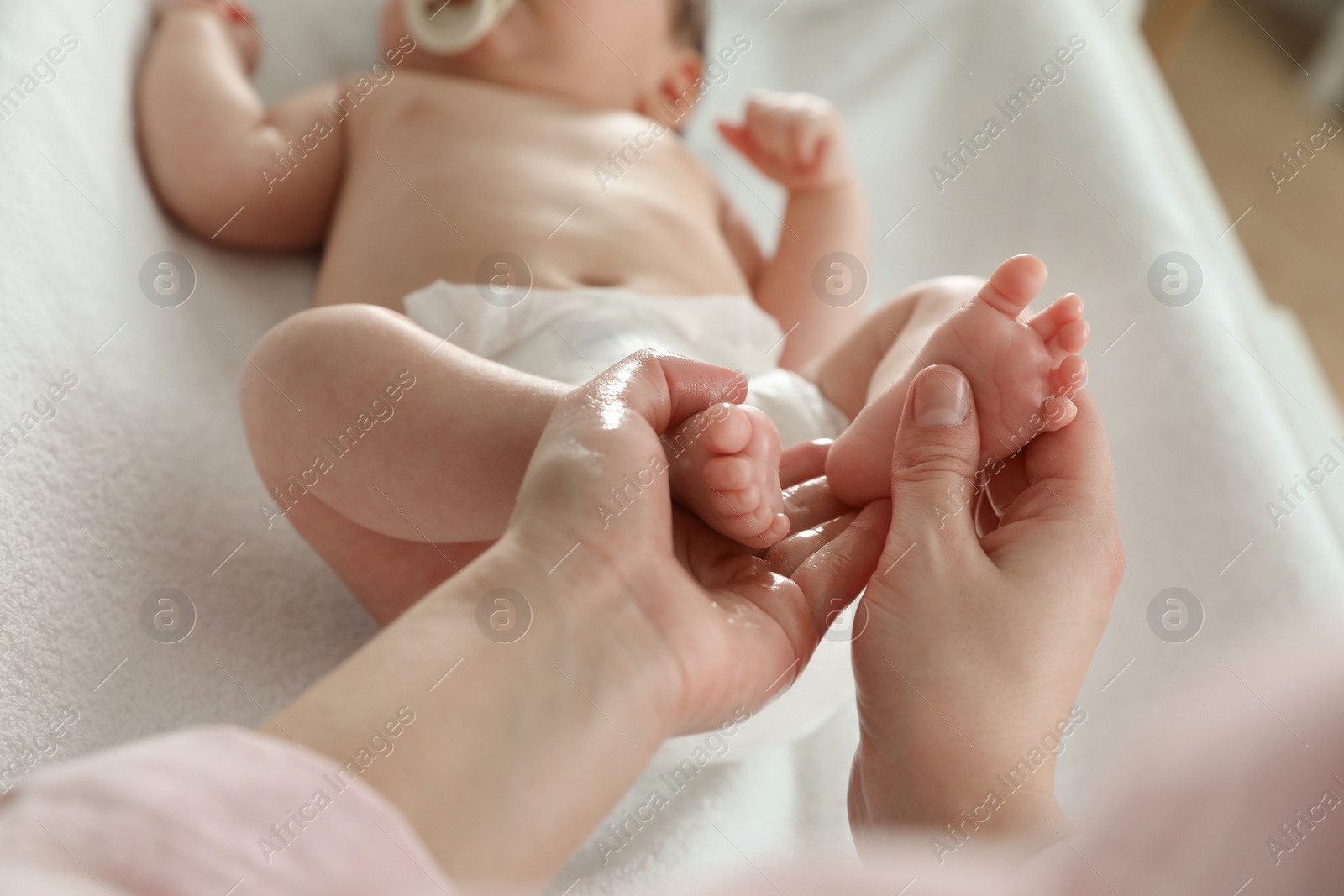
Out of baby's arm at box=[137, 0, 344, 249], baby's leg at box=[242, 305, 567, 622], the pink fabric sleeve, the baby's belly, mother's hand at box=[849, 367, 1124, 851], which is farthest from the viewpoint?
baby's arm at box=[137, 0, 344, 249]

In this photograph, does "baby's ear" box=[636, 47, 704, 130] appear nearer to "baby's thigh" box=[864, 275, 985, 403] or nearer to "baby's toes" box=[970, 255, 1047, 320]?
"baby's thigh" box=[864, 275, 985, 403]

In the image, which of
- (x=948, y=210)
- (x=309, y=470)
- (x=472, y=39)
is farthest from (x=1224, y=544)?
(x=472, y=39)

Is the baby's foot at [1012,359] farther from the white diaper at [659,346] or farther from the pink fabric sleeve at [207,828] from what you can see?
the pink fabric sleeve at [207,828]

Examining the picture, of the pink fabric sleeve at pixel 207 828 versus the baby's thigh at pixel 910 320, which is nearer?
the pink fabric sleeve at pixel 207 828

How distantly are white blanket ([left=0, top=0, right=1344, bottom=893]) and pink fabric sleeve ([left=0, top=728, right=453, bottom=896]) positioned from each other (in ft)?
1.34

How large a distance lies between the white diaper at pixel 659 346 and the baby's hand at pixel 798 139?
0.27 m

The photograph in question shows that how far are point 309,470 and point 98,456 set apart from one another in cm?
23

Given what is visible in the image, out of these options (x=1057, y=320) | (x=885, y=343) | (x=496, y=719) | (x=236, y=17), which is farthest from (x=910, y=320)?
(x=236, y=17)

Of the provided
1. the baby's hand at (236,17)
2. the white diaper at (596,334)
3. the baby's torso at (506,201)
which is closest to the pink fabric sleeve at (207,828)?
the white diaper at (596,334)

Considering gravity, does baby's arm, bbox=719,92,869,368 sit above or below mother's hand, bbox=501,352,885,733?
above

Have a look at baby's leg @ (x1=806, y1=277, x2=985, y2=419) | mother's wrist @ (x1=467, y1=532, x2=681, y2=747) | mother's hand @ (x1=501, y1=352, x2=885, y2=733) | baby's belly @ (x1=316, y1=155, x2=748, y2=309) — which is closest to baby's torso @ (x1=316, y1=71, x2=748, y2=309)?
baby's belly @ (x1=316, y1=155, x2=748, y2=309)

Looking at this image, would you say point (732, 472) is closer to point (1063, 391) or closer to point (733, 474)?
point (733, 474)

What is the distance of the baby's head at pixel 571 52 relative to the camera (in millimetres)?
1277

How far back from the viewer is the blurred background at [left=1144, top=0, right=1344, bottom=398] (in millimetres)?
1832
